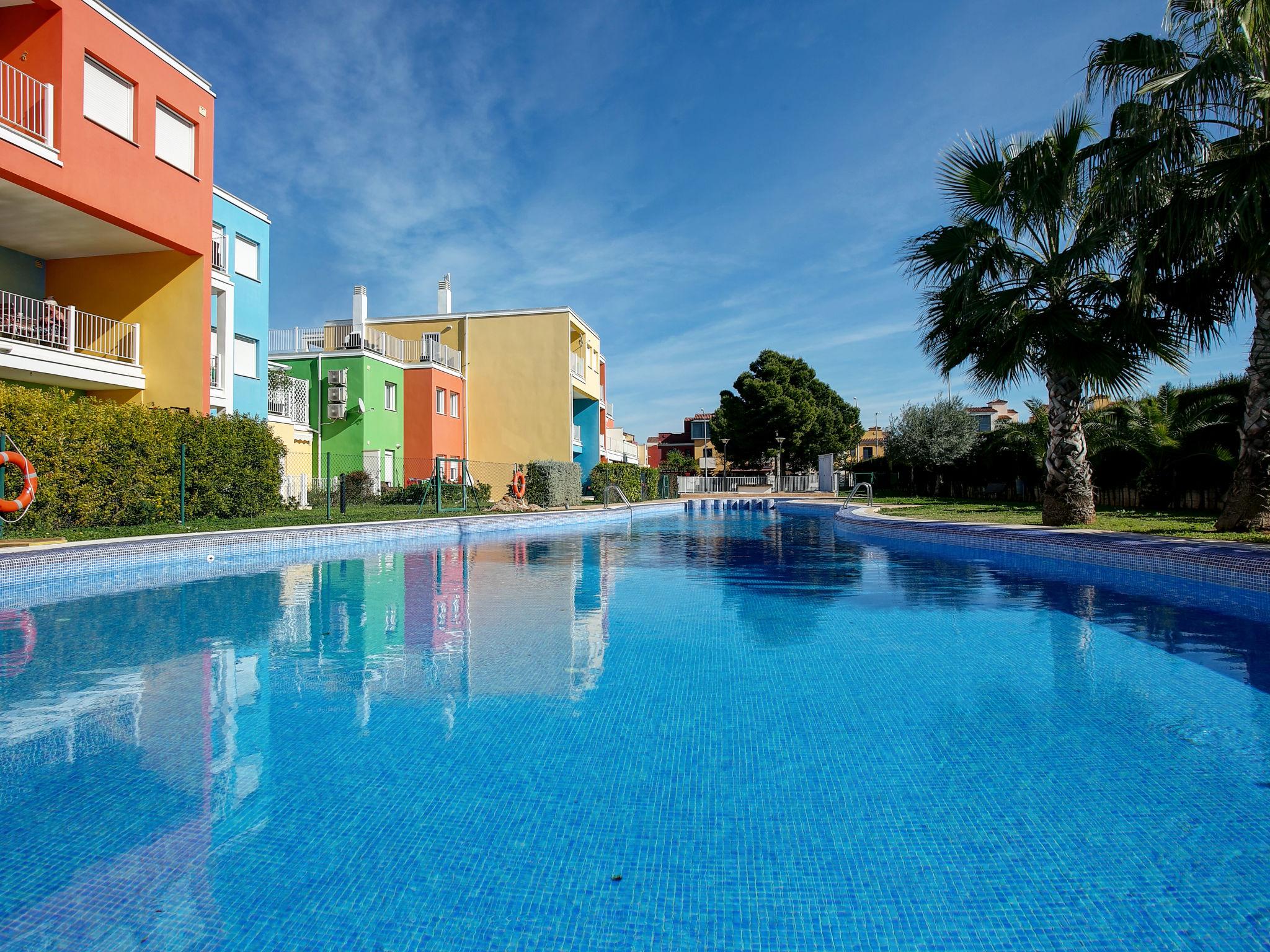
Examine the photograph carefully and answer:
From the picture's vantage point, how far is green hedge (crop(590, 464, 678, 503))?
92.7 ft

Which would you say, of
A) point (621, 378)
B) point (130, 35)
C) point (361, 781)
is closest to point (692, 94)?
point (130, 35)

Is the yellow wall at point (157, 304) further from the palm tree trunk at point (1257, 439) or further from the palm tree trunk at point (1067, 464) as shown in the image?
the palm tree trunk at point (1257, 439)

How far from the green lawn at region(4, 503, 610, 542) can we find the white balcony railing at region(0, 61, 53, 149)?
20.9 feet

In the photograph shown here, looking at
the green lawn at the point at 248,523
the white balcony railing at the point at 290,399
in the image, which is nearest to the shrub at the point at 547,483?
the green lawn at the point at 248,523

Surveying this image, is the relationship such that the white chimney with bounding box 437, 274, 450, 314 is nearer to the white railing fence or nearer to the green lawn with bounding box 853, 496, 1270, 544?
the white railing fence

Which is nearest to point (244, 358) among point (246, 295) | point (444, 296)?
point (246, 295)

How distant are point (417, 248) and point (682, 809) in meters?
22.4

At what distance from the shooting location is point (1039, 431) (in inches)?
889

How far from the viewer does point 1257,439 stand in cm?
979

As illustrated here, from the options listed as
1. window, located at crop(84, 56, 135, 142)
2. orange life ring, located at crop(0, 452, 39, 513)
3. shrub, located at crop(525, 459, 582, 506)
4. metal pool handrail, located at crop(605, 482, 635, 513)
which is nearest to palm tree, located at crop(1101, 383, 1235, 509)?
metal pool handrail, located at crop(605, 482, 635, 513)

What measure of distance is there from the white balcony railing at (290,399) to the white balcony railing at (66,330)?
232 inches

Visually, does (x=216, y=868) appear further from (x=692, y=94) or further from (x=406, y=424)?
(x=406, y=424)

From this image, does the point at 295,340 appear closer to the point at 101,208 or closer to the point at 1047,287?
the point at 101,208

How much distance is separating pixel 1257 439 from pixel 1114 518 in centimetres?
519
